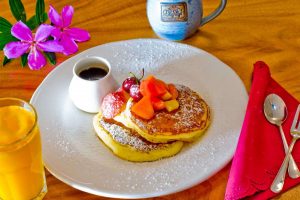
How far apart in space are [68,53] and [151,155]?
1.44ft

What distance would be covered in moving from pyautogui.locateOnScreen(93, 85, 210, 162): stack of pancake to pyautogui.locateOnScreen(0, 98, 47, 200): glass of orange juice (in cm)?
18

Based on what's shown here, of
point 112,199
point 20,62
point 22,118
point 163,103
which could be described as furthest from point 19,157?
point 20,62

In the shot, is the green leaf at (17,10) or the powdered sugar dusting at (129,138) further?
the green leaf at (17,10)

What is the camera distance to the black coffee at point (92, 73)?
1297 millimetres

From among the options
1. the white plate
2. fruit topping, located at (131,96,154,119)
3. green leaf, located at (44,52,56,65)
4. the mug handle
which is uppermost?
the mug handle

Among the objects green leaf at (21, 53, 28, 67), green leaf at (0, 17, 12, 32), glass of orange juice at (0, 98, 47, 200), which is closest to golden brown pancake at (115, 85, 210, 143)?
glass of orange juice at (0, 98, 47, 200)

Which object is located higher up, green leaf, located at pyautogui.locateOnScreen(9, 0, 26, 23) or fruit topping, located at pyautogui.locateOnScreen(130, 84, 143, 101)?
green leaf, located at pyautogui.locateOnScreen(9, 0, 26, 23)

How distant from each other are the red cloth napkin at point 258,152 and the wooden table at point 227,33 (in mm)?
72

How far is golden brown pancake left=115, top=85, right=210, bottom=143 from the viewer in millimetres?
1146

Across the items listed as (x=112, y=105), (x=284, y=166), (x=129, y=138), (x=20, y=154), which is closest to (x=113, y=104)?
(x=112, y=105)

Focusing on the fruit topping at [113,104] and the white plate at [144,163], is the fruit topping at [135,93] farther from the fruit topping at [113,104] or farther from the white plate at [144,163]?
the white plate at [144,163]

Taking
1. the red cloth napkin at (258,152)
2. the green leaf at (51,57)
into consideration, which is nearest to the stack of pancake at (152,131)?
the red cloth napkin at (258,152)

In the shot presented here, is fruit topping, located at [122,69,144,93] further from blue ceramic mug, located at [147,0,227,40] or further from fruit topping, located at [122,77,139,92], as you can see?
blue ceramic mug, located at [147,0,227,40]

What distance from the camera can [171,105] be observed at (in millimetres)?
1197
